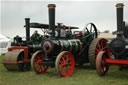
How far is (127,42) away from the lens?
470 centimetres

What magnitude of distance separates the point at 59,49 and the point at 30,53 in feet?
6.14

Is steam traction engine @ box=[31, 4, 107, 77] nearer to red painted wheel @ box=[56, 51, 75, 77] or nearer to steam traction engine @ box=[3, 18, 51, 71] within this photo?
red painted wheel @ box=[56, 51, 75, 77]

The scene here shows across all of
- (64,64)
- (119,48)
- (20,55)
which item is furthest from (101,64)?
(20,55)

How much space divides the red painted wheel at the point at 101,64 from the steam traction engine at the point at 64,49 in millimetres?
853

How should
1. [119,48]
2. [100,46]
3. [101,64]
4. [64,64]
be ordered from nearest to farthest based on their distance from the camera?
1. [119,48]
2. [101,64]
3. [64,64]
4. [100,46]

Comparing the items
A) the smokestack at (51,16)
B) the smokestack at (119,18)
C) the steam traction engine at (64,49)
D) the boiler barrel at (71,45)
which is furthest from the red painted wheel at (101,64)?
the smokestack at (51,16)

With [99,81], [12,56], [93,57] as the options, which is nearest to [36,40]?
[12,56]

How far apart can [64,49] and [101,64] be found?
1266 mm

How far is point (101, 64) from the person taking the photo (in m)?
4.93

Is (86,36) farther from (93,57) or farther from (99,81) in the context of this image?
(99,81)

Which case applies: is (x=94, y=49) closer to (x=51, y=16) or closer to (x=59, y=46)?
(x=59, y=46)

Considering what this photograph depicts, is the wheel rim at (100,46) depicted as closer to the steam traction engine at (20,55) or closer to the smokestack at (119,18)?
the smokestack at (119,18)

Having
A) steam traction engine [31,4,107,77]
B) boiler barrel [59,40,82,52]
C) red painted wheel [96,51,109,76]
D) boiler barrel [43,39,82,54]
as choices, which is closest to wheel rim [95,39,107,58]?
steam traction engine [31,4,107,77]

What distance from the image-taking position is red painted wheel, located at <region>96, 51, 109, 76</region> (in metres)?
4.79
